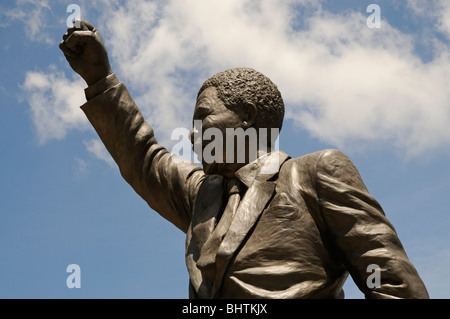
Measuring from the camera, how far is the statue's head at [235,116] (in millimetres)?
6234

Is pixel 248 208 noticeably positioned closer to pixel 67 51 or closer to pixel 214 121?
pixel 214 121

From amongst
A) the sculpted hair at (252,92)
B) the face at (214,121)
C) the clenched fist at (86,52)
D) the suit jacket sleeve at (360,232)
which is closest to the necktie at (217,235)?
the face at (214,121)

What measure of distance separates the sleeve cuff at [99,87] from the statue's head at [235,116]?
2.82ft

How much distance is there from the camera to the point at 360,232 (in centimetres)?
560

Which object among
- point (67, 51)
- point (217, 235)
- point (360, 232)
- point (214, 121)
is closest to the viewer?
point (360, 232)

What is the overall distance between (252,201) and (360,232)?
845mm

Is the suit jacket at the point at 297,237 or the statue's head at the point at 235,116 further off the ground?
the statue's head at the point at 235,116

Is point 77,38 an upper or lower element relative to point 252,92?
upper

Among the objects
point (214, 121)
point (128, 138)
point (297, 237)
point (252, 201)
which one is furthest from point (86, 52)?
point (297, 237)

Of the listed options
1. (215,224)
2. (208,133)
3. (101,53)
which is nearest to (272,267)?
(215,224)

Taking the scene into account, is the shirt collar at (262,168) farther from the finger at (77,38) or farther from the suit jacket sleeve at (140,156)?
the finger at (77,38)

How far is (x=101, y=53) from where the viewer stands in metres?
6.77

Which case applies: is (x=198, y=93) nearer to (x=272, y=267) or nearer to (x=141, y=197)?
(x=141, y=197)
